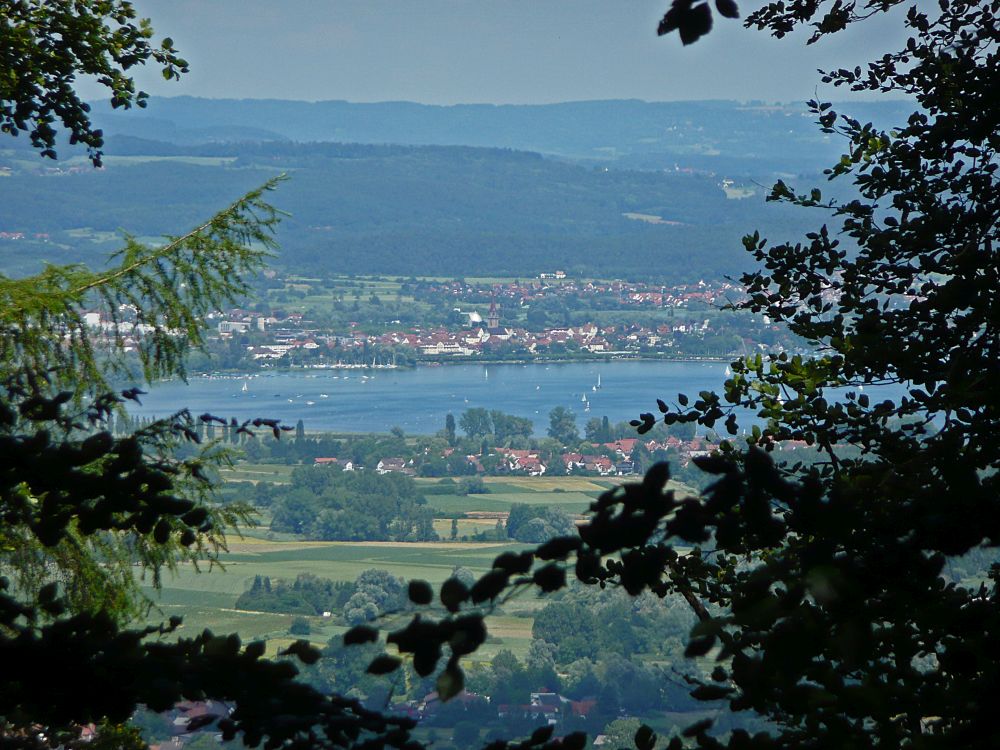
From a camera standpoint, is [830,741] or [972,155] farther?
[972,155]

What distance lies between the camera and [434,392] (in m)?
51.6

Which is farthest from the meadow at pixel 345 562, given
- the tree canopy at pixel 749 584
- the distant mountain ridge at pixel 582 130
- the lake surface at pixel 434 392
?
the distant mountain ridge at pixel 582 130

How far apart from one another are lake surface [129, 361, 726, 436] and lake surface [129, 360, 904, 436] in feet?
0.14

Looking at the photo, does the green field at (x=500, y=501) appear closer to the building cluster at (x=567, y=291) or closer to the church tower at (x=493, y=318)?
the church tower at (x=493, y=318)

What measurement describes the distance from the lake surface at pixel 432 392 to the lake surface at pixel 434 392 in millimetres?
42

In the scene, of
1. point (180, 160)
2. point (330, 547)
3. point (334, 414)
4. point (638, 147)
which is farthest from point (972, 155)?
point (638, 147)

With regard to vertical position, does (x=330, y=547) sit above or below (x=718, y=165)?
below

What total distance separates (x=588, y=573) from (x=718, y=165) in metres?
129

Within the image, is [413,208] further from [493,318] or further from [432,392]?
[432,392]

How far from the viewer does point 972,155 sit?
175 inches

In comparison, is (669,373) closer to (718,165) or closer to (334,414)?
(334,414)

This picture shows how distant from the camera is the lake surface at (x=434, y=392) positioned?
40.9m

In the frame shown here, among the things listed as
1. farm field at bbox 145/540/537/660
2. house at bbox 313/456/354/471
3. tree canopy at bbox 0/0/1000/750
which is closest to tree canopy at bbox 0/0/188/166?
tree canopy at bbox 0/0/1000/750

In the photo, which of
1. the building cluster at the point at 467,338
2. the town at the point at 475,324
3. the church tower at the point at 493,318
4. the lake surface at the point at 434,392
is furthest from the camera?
the church tower at the point at 493,318
